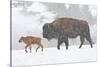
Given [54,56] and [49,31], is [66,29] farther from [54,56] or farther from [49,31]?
[54,56]

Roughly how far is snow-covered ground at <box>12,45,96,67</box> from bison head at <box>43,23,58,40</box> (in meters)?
0.13

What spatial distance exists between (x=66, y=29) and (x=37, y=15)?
0.36m

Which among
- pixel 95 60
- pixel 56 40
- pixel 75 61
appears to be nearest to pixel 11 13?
pixel 56 40

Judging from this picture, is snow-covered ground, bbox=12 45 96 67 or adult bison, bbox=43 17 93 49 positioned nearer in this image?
snow-covered ground, bbox=12 45 96 67

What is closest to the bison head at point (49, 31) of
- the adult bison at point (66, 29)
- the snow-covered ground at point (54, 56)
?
the adult bison at point (66, 29)

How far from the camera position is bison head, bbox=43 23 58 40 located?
2.08 metres

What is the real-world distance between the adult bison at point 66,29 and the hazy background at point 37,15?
0.14 feet

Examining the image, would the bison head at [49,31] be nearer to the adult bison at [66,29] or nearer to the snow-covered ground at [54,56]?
the adult bison at [66,29]

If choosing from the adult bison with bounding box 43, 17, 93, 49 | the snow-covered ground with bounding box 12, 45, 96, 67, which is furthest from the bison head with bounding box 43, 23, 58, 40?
the snow-covered ground with bounding box 12, 45, 96, 67

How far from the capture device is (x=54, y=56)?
2119 millimetres

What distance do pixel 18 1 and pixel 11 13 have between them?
0.14 m

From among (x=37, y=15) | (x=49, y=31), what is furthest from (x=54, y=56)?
(x=37, y=15)

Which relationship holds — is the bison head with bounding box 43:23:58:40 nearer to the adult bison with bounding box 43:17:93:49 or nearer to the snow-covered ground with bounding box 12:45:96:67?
the adult bison with bounding box 43:17:93:49

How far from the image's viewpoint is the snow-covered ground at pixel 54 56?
197 cm
